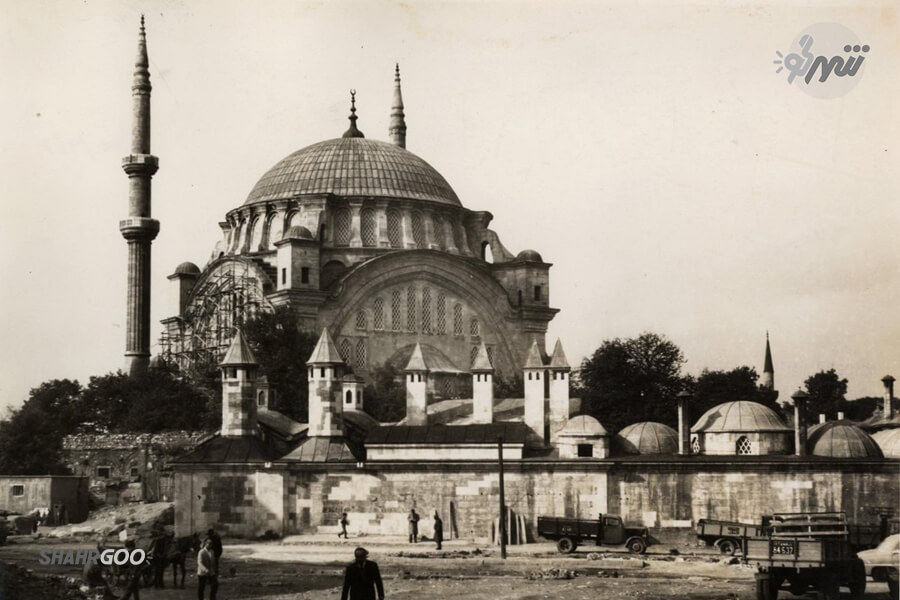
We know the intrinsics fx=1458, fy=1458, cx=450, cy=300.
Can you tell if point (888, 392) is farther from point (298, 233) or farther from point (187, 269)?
point (187, 269)

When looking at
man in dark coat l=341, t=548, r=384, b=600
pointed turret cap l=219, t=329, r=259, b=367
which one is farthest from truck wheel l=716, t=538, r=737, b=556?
man in dark coat l=341, t=548, r=384, b=600

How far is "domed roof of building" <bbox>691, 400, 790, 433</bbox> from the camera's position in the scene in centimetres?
4147

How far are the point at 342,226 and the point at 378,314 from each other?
18.2ft

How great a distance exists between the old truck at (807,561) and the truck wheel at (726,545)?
10.1 m

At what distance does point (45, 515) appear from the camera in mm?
46250

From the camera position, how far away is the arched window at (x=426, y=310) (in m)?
62.9

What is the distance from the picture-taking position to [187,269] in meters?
69.9

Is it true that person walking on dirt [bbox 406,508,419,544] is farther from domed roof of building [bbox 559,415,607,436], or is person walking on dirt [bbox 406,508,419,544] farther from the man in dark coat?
the man in dark coat

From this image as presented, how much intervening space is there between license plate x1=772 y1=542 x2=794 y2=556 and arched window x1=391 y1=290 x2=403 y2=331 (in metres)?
39.3

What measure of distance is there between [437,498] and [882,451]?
13326mm

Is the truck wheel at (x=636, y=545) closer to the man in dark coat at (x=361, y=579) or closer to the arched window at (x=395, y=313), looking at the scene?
the man in dark coat at (x=361, y=579)

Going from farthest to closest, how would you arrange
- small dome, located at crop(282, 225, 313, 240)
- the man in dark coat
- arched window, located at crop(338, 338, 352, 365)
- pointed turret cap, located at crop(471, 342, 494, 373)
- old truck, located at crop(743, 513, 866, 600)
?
small dome, located at crop(282, 225, 313, 240), arched window, located at crop(338, 338, 352, 365), pointed turret cap, located at crop(471, 342, 494, 373), old truck, located at crop(743, 513, 866, 600), the man in dark coat

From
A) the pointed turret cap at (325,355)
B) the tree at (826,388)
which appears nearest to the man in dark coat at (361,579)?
the pointed turret cap at (325,355)

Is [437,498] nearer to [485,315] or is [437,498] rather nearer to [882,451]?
[882,451]
